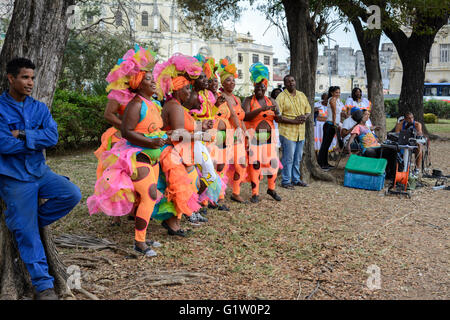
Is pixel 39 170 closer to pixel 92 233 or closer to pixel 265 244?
pixel 92 233

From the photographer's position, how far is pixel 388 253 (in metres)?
4.97

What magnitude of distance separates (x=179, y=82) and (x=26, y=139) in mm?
2322

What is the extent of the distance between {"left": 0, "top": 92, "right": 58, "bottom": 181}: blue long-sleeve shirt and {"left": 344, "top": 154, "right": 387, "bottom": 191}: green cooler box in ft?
21.2

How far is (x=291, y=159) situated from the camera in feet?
27.9

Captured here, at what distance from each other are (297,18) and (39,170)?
6969 millimetres

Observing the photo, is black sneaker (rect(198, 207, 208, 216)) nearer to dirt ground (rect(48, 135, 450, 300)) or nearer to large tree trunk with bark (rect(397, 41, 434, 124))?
dirt ground (rect(48, 135, 450, 300))

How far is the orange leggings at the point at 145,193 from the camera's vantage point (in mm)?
4672

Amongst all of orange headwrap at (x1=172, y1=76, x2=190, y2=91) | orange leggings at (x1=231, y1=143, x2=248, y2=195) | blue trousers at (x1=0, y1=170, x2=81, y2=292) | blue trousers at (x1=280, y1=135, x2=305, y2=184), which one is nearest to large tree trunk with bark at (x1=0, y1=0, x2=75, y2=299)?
blue trousers at (x1=0, y1=170, x2=81, y2=292)

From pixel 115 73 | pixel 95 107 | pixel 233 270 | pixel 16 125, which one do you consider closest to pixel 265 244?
pixel 233 270

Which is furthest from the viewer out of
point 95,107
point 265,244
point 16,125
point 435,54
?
point 435,54

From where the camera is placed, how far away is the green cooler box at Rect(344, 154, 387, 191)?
27.9 feet

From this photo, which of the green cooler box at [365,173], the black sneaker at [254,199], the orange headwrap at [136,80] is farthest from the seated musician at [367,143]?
the orange headwrap at [136,80]

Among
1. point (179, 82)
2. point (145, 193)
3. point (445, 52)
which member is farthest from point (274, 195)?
point (445, 52)

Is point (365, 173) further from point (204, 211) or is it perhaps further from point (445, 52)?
point (445, 52)
